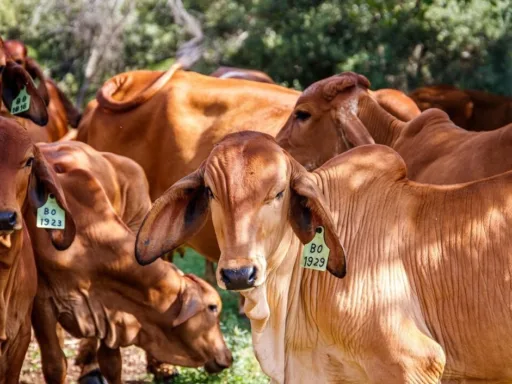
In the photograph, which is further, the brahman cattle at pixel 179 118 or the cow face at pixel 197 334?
the brahman cattle at pixel 179 118

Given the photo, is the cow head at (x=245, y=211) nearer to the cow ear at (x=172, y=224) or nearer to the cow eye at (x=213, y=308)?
the cow ear at (x=172, y=224)

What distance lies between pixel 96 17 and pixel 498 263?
1417 centimetres

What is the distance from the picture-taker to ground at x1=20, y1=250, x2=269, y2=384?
25.3 ft

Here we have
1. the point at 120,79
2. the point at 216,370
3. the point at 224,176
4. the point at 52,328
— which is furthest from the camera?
the point at 120,79

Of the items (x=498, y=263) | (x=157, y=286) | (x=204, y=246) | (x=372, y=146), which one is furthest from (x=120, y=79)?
(x=498, y=263)

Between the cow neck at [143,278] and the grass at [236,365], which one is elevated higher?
the cow neck at [143,278]

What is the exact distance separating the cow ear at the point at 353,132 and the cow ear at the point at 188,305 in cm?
134

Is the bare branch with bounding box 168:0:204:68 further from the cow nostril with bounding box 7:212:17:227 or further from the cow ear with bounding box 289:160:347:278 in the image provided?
the cow ear with bounding box 289:160:347:278

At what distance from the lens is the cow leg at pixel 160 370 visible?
7.90m

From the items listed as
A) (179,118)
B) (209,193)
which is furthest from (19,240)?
(179,118)

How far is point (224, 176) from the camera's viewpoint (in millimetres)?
4910

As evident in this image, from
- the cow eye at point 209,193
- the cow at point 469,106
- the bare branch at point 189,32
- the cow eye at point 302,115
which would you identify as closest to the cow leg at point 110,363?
the cow eye at point 302,115

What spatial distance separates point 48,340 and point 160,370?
1140 millimetres

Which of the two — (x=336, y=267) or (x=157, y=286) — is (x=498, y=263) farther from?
(x=157, y=286)
